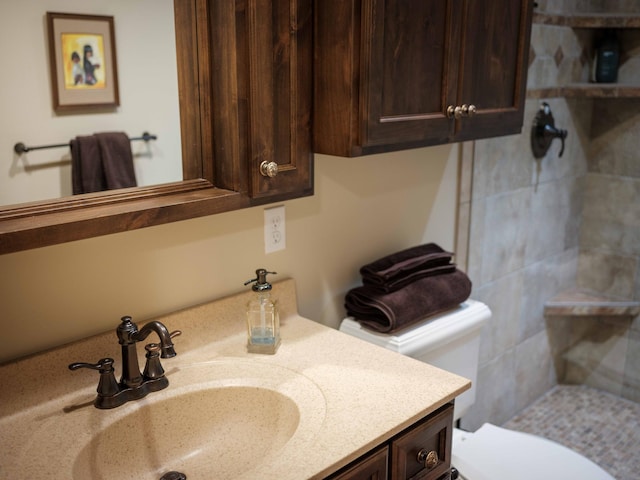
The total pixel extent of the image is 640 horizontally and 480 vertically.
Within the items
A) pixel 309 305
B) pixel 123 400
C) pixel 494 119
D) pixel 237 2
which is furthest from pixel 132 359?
pixel 494 119

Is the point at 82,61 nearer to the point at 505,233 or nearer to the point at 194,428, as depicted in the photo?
the point at 194,428

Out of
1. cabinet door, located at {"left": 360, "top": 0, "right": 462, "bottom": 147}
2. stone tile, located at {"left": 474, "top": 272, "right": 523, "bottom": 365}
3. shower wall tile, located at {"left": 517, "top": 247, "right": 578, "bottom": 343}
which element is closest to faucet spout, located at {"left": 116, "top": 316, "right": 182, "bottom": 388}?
cabinet door, located at {"left": 360, "top": 0, "right": 462, "bottom": 147}

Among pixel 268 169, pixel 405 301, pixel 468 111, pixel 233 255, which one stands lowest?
pixel 405 301

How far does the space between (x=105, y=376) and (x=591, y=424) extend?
2227 mm

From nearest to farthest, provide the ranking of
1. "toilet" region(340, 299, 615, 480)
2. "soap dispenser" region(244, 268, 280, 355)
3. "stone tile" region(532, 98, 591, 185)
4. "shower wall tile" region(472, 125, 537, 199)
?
"soap dispenser" region(244, 268, 280, 355) < "toilet" region(340, 299, 615, 480) < "shower wall tile" region(472, 125, 537, 199) < "stone tile" region(532, 98, 591, 185)

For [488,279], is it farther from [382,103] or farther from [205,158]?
[205,158]

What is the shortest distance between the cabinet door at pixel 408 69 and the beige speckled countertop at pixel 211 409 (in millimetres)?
531

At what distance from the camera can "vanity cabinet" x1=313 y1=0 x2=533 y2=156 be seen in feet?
4.83

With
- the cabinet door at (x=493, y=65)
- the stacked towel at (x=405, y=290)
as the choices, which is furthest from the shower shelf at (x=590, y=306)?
the cabinet door at (x=493, y=65)

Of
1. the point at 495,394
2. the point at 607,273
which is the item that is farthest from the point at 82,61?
the point at 607,273

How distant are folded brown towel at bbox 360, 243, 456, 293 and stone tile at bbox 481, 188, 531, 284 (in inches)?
19.5

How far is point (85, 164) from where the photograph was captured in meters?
1.29

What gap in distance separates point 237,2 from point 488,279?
60.6 inches

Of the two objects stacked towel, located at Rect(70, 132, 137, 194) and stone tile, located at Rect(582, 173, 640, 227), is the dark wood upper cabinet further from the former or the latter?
stone tile, located at Rect(582, 173, 640, 227)
